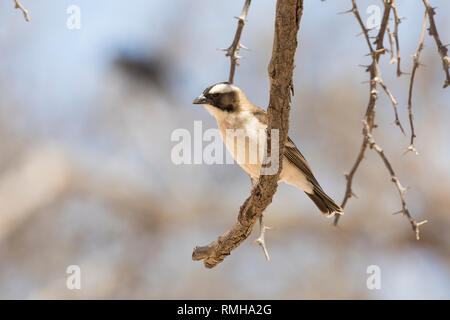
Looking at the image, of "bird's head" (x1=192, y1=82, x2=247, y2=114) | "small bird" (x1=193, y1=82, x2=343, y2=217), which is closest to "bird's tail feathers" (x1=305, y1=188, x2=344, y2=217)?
"small bird" (x1=193, y1=82, x2=343, y2=217)

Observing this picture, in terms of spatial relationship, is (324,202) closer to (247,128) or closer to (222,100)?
(247,128)

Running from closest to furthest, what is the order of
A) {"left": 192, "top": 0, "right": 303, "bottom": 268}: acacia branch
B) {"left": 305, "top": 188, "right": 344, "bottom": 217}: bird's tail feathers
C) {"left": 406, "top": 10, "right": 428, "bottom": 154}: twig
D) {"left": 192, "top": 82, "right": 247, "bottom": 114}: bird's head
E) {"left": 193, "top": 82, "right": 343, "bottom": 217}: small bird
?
{"left": 192, "top": 0, "right": 303, "bottom": 268}: acacia branch, {"left": 406, "top": 10, "right": 428, "bottom": 154}: twig, {"left": 193, "top": 82, "right": 343, "bottom": 217}: small bird, {"left": 192, "top": 82, "right": 247, "bottom": 114}: bird's head, {"left": 305, "top": 188, "right": 344, "bottom": 217}: bird's tail feathers

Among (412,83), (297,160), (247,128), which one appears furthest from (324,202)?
(412,83)

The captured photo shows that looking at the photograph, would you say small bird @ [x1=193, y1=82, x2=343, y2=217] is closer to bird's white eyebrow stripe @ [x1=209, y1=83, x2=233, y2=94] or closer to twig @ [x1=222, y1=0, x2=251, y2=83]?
bird's white eyebrow stripe @ [x1=209, y1=83, x2=233, y2=94]

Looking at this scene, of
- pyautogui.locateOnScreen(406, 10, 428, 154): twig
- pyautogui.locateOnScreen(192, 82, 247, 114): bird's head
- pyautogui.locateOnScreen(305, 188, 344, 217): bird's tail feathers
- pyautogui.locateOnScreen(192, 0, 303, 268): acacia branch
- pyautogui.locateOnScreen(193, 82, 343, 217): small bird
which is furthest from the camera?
pyautogui.locateOnScreen(305, 188, 344, 217): bird's tail feathers

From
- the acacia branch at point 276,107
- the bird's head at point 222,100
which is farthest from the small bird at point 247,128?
the acacia branch at point 276,107

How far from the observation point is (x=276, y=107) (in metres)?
2.88

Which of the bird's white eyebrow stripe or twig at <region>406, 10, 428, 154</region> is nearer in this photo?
twig at <region>406, 10, 428, 154</region>

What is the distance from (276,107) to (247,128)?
1.67 metres

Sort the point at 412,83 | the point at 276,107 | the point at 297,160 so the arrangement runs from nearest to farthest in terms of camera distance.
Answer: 1. the point at 276,107
2. the point at 412,83
3. the point at 297,160

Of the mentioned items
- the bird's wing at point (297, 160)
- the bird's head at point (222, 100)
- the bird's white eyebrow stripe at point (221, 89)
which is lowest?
the bird's wing at point (297, 160)

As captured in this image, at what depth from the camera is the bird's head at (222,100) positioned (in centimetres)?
480

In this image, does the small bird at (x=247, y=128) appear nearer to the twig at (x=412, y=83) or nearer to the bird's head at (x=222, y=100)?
the bird's head at (x=222, y=100)

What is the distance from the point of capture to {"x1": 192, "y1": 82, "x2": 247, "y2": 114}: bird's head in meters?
4.80
